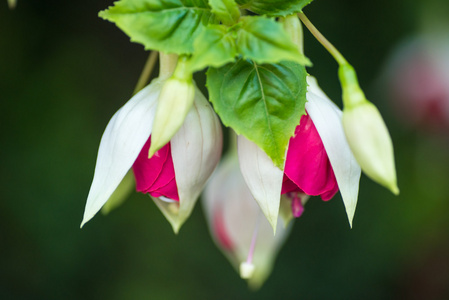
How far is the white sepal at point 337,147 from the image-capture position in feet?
1.82

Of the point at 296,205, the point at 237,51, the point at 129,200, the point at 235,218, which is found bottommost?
the point at 129,200

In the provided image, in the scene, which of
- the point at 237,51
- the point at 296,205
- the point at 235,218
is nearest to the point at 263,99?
the point at 237,51

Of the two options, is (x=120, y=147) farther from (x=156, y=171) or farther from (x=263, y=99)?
(x=263, y=99)

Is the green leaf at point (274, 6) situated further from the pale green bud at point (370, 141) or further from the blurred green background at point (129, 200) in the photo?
the blurred green background at point (129, 200)

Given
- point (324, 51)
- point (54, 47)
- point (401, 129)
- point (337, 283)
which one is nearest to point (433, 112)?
point (401, 129)

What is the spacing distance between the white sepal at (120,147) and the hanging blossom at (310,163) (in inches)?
3.8

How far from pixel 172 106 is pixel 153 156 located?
98 mm

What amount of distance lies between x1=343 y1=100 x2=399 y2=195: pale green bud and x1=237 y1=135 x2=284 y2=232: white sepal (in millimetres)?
107

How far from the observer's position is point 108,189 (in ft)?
1.83

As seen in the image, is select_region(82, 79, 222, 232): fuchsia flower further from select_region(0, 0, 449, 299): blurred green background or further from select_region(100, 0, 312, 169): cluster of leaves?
select_region(0, 0, 449, 299): blurred green background

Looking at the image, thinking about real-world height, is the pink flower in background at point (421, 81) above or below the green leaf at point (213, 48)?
below

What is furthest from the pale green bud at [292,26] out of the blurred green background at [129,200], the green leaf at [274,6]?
the blurred green background at [129,200]

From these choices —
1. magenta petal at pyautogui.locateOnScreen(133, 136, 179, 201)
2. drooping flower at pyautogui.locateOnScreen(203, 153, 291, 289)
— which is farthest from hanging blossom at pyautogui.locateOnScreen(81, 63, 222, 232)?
drooping flower at pyautogui.locateOnScreen(203, 153, 291, 289)

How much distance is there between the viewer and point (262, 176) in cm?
56
